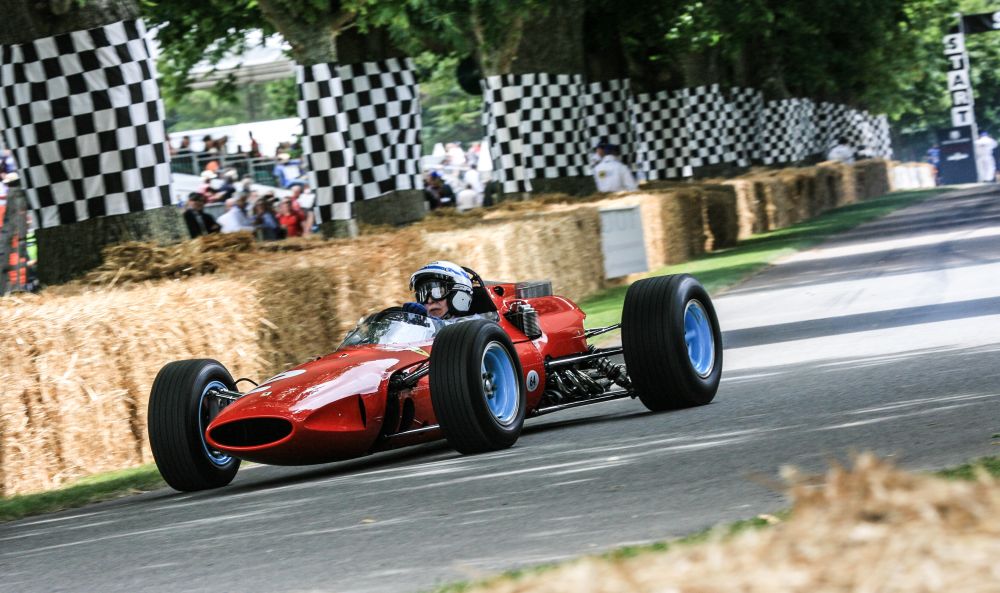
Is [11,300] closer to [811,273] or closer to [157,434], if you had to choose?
[157,434]

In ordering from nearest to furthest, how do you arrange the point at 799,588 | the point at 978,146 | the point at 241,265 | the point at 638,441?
Answer: the point at 799,588 → the point at 638,441 → the point at 241,265 → the point at 978,146

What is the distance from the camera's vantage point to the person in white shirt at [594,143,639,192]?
26469mm

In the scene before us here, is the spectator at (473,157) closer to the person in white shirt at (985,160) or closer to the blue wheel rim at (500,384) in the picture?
the person in white shirt at (985,160)

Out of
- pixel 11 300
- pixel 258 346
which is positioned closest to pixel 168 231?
pixel 258 346

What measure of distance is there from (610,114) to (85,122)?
58.8ft

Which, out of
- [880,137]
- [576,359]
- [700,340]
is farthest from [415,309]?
[880,137]

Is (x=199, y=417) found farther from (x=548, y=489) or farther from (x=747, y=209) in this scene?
(x=747, y=209)

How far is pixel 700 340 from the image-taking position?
10.0 m

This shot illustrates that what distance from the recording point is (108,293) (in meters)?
11.4

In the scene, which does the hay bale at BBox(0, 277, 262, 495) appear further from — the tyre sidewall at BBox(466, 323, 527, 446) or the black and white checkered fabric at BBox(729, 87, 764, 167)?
the black and white checkered fabric at BBox(729, 87, 764, 167)

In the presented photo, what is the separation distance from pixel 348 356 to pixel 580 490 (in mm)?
2415

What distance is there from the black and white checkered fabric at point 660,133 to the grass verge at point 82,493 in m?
25.1

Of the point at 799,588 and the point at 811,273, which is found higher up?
the point at 799,588

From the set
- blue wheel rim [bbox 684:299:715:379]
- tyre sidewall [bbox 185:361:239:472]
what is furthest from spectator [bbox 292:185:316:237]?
tyre sidewall [bbox 185:361:239:472]
